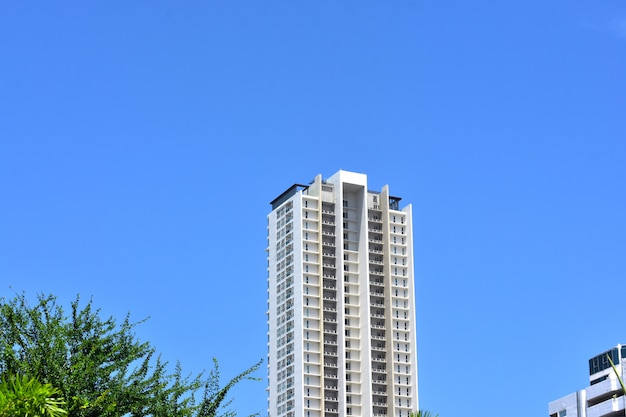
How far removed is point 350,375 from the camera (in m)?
163

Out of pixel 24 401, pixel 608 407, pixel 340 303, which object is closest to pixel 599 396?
pixel 608 407

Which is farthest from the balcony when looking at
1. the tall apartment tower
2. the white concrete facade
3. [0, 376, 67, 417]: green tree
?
[0, 376, 67, 417]: green tree

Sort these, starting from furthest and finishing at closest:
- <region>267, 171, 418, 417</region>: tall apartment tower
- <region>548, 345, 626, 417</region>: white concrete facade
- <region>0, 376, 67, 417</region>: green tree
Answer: <region>267, 171, 418, 417</region>: tall apartment tower, <region>548, 345, 626, 417</region>: white concrete facade, <region>0, 376, 67, 417</region>: green tree

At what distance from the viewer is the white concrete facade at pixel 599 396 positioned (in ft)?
325

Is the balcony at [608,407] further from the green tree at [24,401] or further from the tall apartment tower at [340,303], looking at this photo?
the green tree at [24,401]

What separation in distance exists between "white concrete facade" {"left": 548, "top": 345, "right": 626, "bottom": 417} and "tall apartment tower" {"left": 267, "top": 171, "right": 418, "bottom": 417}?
52166mm

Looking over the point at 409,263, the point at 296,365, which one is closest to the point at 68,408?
the point at 296,365

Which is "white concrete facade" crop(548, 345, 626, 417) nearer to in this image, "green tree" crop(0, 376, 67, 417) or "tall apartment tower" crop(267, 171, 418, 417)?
"tall apartment tower" crop(267, 171, 418, 417)

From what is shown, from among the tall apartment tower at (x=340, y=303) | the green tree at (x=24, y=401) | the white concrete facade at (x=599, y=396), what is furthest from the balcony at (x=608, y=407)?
the green tree at (x=24, y=401)

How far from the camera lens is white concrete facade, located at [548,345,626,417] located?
9912cm

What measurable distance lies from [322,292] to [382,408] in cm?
1690

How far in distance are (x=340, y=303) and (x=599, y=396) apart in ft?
211

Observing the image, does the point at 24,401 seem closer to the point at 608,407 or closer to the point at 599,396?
the point at 608,407

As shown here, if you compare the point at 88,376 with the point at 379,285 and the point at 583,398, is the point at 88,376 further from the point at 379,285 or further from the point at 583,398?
the point at 379,285
